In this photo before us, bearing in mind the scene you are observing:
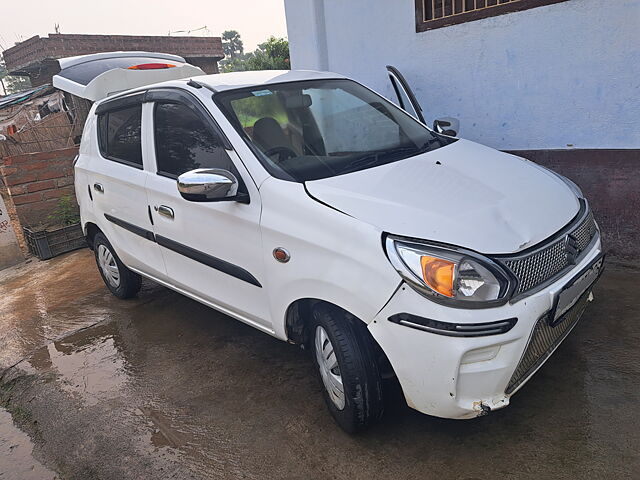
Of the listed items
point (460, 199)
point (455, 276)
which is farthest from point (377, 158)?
point (455, 276)

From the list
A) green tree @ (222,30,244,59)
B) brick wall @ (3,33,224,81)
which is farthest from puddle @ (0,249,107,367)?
green tree @ (222,30,244,59)

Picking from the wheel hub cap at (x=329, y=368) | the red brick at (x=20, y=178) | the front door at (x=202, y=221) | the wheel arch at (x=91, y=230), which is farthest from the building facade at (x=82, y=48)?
the wheel hub cap at (x=329, y=368)

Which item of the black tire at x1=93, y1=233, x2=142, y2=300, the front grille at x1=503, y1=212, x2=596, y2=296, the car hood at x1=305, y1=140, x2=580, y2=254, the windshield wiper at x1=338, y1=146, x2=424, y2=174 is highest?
the windshield wiper at x1=338, y1=146, x2=424, y2=174

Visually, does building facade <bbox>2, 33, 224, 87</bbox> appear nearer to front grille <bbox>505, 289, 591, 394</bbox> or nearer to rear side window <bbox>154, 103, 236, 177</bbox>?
rear side window <bbox>154, 103, 236, 177</bbox>

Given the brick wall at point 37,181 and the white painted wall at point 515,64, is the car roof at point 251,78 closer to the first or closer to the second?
the white painted wall at point 515,64

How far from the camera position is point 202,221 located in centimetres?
302

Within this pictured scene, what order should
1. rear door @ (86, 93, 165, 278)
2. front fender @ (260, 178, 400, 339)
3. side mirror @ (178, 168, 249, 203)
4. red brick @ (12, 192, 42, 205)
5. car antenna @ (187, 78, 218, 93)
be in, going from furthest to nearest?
red brick @ (12, 192, 42, 205) → rear door @ (86, 93, 165, 278) → car antenna @ (187, 78, 218, 93) → side mirror @ (178, 168, 249, 203) → front fender @ (260, 178, 400, 339)

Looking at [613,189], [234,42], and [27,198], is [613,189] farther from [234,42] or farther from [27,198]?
[234,42]

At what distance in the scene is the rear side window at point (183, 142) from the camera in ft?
9.80

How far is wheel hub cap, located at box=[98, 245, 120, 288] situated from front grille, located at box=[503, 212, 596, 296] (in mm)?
3533

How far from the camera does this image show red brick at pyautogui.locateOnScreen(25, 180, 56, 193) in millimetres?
6699

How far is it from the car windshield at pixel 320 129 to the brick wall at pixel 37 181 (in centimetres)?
472

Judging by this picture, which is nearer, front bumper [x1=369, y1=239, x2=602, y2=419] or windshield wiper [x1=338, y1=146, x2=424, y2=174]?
front bumper [x1=369, y1=239, x2=602, y2=419]

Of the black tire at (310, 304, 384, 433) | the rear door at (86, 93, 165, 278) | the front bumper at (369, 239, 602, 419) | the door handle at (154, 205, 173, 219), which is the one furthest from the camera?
Answer: the rear door at (86, 93, 165, 278)
